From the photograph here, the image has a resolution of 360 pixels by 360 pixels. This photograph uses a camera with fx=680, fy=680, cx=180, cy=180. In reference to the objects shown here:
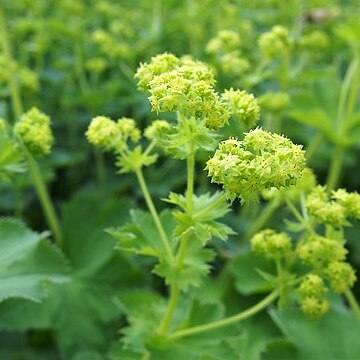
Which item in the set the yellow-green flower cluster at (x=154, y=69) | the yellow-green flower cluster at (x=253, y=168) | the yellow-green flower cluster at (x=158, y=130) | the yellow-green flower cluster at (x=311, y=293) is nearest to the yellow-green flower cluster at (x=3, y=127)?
the yellow-green flower cluster at (x=158, y=130)

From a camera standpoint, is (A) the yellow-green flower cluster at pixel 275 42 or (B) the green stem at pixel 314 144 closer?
(A) the yellow-green flower cluster at pixel 275 42

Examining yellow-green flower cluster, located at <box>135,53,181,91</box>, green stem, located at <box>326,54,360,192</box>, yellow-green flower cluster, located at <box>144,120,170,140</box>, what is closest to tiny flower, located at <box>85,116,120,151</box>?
yellow-green flower cluster, located at <box>144,120,170,140</box>

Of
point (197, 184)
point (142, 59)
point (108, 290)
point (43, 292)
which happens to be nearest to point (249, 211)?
point (197, 184)

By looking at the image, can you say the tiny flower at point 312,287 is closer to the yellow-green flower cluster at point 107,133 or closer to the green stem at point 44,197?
the yellow-green flower cluster at point 107,133

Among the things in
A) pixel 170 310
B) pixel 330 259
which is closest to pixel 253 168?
pixel 330 259

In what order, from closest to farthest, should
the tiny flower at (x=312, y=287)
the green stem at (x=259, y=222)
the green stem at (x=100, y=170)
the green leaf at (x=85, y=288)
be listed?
the tiny flower at (x=312, y=287) < the green leaf at (x=85, y=288) < the green stem at (x=259, y=222) < the green stem at (x=100, y=170)

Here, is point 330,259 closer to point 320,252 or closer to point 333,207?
point 320,252
